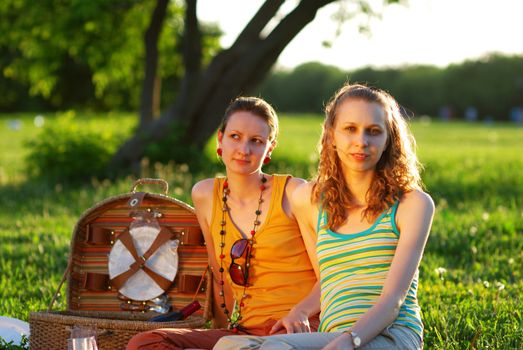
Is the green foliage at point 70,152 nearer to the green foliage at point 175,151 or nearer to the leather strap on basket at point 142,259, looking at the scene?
the green foliage at point 175,151

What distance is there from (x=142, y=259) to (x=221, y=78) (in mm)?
7955

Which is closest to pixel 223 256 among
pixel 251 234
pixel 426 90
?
pixel 251 234

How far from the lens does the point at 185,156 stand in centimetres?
1261

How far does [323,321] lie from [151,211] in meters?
1.49

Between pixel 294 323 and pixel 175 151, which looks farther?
pixel 175 151

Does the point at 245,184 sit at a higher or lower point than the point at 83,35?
lower

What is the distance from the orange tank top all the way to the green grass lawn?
2.83 ft

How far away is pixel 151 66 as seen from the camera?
14.0 metres

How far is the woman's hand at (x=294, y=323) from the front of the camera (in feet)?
12.2

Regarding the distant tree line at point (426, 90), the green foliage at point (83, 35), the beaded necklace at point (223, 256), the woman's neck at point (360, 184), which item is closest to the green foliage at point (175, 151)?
the green foliage at point (83, 35)

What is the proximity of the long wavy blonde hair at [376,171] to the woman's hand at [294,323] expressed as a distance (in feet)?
1.42

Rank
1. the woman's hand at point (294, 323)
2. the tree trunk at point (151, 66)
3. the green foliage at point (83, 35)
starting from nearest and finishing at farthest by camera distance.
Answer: the woman's hand at point (294, 323), the tree trunk at point (151, 66), the green foliage at point (83, 35)

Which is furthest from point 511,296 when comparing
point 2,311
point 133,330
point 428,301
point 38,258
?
point 38,258

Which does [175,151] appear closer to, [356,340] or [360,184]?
[360,184]
